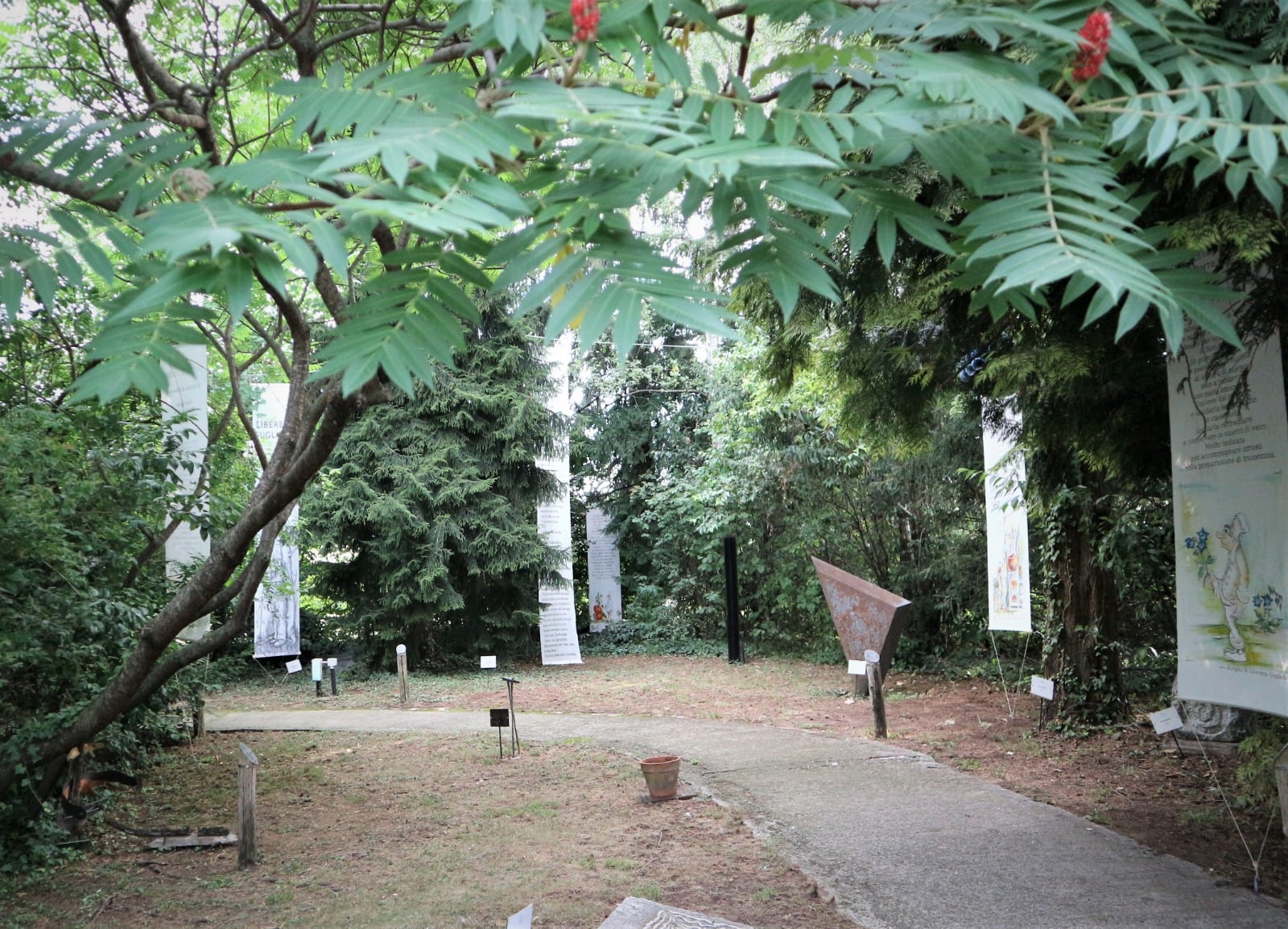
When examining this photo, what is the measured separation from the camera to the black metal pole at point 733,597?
762 inches

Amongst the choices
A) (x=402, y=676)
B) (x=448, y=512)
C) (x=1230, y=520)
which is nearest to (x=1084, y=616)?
(x=1230, y=520)

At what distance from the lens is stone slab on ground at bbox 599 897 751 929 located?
4074mm

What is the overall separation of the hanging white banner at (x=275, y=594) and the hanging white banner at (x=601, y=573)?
7.09 metres

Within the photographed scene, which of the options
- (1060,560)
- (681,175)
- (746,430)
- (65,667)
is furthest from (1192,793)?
(746,430)

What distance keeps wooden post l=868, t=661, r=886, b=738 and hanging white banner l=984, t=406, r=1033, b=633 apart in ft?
4.82

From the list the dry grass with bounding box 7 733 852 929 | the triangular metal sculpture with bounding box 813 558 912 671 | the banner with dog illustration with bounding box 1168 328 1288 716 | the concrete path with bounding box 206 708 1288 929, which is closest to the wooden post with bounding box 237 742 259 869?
the dry grass with bounding box 7 733 852 929

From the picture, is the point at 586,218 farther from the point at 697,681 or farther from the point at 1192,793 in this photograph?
the point at 697,681

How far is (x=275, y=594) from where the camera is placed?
15.7 meters

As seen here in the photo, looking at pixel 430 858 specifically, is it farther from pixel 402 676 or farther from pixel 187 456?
pixel 402 676

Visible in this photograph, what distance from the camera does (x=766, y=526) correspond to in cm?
2044

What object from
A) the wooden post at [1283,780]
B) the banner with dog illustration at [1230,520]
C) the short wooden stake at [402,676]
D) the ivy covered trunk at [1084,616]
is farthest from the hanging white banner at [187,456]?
the ivy covered trunk at [1084,616]

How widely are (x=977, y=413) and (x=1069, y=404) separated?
3.80 feet

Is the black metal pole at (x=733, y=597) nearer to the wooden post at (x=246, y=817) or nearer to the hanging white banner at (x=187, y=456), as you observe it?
the hanging white banner at (x=187, y=456)

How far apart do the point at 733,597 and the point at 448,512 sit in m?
5.88
